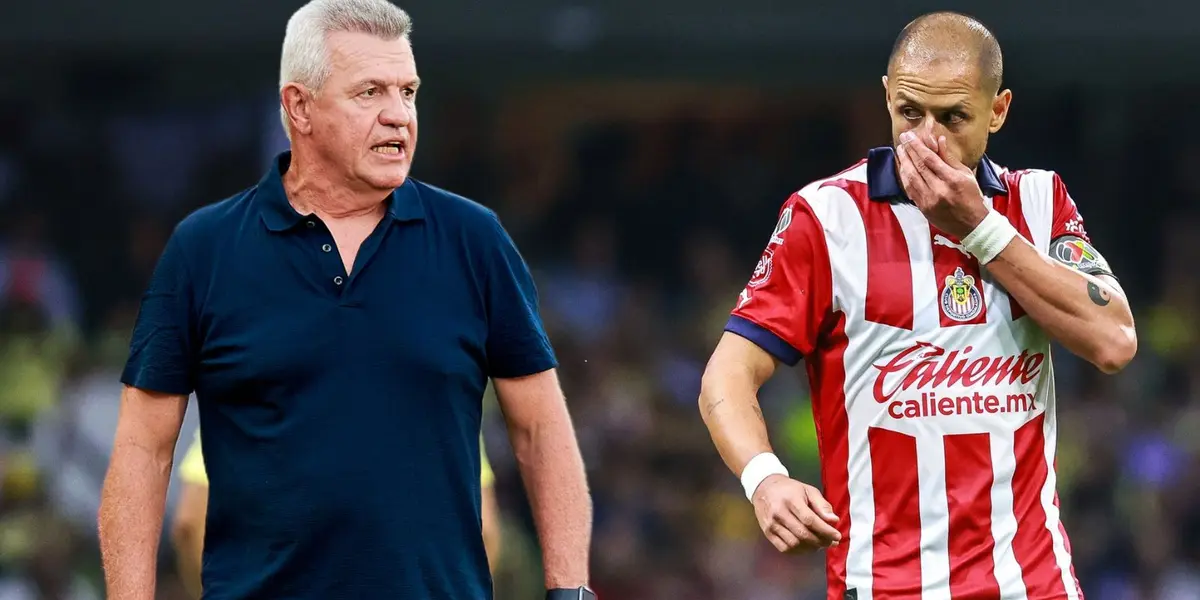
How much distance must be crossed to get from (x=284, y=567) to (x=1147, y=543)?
27.2ft

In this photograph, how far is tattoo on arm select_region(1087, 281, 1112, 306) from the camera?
156 inches

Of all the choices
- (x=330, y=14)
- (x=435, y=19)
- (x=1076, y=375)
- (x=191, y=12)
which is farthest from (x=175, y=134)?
(x=330, y=14)

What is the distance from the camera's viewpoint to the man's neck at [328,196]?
12.7ft

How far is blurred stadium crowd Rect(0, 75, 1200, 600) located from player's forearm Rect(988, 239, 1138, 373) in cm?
596

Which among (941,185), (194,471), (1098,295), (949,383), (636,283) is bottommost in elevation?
(636,283)

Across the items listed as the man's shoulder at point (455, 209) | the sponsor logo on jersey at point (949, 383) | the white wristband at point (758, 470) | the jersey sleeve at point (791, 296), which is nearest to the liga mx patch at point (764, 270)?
the jersey sleeve at point (791, 296)

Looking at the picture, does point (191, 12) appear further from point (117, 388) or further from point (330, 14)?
point (330, 14)

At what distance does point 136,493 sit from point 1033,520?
204 centimetres

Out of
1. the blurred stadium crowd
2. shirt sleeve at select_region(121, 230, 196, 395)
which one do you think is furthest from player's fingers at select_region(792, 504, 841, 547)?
the blurred stadium crowd

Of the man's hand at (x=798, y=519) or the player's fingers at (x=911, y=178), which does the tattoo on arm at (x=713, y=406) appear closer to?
the man's hand at (x=798, y=519)

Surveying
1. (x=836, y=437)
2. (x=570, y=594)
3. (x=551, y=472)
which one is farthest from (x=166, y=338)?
(x=836, y=437)

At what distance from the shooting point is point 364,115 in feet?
12.5

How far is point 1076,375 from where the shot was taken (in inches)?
467

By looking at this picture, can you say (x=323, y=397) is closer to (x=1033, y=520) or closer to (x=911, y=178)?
(x=911, y=178)
